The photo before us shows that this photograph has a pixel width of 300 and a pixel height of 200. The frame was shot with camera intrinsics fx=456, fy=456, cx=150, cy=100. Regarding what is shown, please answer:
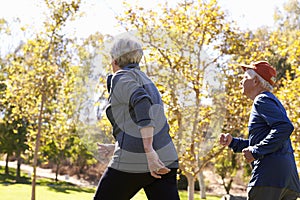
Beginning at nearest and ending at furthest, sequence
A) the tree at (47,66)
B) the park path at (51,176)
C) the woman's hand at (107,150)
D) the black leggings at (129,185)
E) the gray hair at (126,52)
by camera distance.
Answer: the black leggings at (129,185)
the gray hair at (126,52)
the woman's hand at (107,150)
the tree at (47,66)
the park path at (51,176)

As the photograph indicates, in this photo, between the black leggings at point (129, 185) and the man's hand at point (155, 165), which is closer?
the man's hand at point (155, 165)

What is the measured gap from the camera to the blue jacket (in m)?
2.30

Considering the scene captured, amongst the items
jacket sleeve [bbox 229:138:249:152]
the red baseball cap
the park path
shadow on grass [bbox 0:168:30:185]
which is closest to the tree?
jacket sleeve [bbox 229:138:249:152]

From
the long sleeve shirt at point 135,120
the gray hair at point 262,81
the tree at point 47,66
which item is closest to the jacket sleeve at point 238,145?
the gray hair at point 262,81

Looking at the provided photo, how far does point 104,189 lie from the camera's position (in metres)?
2.18

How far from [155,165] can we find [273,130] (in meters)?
0.66

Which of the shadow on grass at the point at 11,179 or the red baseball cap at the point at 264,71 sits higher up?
the red baseball cap at the point at 264,71

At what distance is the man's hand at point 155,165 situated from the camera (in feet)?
6.78

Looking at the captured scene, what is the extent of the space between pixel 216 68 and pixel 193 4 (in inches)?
37.1

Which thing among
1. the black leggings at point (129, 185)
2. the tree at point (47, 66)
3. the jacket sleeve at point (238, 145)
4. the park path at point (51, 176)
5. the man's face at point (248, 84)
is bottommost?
the park path at point (51, 176)

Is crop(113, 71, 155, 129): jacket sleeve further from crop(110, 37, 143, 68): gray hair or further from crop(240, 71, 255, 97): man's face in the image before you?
crop(240, 71, 255, 97): man's face

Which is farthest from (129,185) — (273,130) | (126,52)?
(273,130)

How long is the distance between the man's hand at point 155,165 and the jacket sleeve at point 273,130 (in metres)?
0.53

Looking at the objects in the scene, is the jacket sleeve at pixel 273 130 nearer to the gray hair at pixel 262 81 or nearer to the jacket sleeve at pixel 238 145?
the gray hair at pixel 262 81
